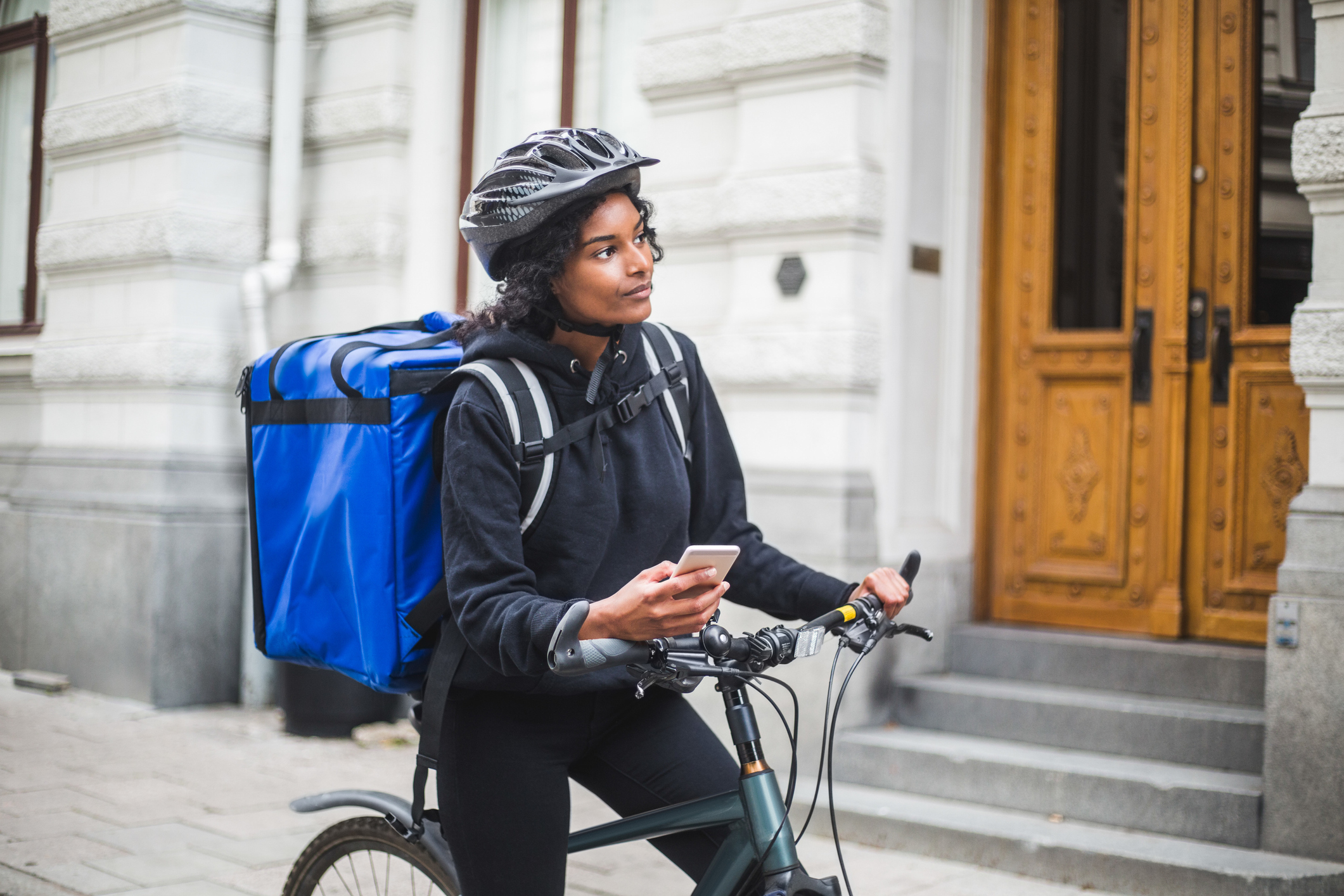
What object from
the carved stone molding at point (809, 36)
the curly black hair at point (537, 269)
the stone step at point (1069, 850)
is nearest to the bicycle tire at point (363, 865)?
the curly black hair at point (537, 269)

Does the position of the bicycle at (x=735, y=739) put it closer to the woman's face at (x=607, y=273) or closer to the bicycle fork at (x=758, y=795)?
the bicycle fork at (x=758, y=795)

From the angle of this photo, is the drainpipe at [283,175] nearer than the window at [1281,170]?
No

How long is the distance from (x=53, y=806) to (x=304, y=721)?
157 cm

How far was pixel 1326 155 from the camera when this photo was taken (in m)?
4.81

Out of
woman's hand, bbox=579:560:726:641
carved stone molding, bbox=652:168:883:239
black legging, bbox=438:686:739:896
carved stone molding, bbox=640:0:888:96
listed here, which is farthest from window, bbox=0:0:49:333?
woman's hand, bbox=579:560:726:641

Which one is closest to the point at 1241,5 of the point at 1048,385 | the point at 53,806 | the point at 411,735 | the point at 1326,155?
the point at 1326,155

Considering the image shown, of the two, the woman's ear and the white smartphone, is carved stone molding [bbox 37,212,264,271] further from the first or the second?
the white smartphone

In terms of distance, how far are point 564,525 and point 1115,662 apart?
381 cm

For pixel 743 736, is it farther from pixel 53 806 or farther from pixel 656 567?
pixel 53 806

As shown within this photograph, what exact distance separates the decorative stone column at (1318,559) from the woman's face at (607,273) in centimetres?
309

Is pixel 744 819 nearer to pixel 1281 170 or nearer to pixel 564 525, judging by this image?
pixel 564 525

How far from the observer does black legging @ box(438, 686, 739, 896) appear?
257 centimetres

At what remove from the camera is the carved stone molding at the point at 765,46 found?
234 inches

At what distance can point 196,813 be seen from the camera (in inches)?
226
